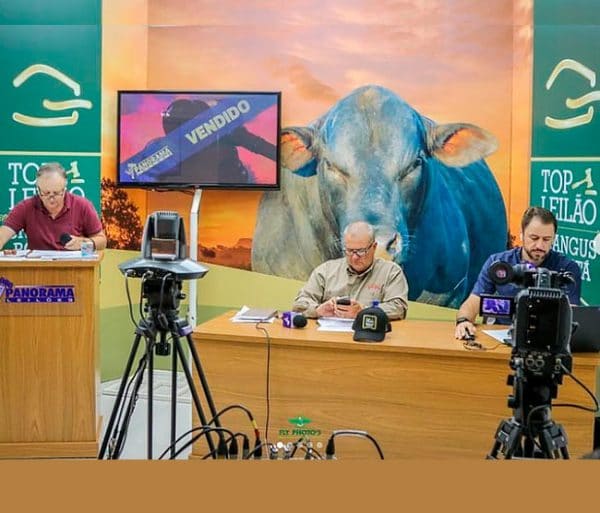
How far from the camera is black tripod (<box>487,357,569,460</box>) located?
1.66 m

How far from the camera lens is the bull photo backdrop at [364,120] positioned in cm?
422

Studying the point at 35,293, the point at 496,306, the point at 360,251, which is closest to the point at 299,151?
the point at 360,251

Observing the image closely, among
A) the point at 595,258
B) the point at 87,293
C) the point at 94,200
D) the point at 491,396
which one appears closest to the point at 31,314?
the point at 87,293

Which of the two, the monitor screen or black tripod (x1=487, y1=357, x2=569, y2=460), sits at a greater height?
the monitor screen

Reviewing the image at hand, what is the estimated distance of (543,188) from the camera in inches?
164

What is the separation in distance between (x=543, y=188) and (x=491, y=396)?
2203 millimetres

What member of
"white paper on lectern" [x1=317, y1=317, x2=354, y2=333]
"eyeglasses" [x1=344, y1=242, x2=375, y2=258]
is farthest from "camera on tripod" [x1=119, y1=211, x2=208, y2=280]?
"eyeglasses" [x1=344, y1=242, x2=375, y2=258]

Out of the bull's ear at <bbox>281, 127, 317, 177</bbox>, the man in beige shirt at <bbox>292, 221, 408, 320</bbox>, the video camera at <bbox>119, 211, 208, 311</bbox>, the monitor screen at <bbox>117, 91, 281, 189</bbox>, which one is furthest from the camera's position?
the bull's ear at <bbox>281, 127, 317, 177</bbox>

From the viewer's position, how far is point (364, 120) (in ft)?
14.2

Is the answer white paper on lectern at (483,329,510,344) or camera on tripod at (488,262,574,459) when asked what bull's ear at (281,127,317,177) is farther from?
camera on tripod at (488,262,574,459)

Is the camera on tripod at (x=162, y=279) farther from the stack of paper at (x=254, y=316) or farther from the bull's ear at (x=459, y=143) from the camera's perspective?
the bull's ear at (x=459, y=143)

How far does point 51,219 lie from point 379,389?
227 cm

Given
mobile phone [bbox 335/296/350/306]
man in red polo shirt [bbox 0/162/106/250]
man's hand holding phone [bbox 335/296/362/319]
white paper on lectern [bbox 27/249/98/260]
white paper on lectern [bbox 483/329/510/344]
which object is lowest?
white paper on lectern [bbox 483/329/510/344]

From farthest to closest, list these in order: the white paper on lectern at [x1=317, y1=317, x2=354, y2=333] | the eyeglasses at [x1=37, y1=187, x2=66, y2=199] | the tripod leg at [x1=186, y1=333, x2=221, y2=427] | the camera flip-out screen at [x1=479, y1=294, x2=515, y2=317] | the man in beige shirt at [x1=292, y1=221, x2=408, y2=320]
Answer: the eyeglasses at [x1=37, y1=187, x2=66, y2=199]
the man in beige shirt at [x1=292, y1=221, x2=408, y2=320]
the white paper on lectern at [x1=317, y1=317, x2=354, y2=333]
the tripod leg at [x1=186, y1=333, x2=221, y2=427]
the camera flip-out screen at [x1=479, y1=294, x2=515, y2=317]
